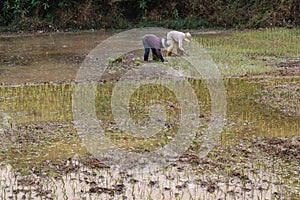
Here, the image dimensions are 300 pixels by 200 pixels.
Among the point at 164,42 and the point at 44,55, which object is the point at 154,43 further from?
the point at 44,55

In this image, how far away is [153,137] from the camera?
561cm

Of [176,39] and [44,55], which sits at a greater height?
[176,39]

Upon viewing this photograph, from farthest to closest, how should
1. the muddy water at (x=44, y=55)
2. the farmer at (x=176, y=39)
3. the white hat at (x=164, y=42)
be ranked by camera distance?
the farmer at (x=176, y=39) < the white hat at (x=164, y=42) < the muddy water at (x=44, y=55)

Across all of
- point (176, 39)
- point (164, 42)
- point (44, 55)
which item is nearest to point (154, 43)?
point (164, 42)

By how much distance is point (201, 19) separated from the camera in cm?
1591

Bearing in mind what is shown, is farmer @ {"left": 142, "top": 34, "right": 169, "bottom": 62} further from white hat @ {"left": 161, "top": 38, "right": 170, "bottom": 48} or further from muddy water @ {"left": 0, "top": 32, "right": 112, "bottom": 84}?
muddy water @ {"left": 0, "top": 32, "right": 112, "bottom": 84}

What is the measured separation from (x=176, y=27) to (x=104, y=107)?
888 cm

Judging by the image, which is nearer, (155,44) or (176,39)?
(155,44)

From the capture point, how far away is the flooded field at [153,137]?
432 centimetres

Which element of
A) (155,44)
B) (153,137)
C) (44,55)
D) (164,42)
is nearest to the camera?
(153,137)

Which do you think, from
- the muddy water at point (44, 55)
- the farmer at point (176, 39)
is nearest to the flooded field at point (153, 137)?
the muddy water at point (44, 55)

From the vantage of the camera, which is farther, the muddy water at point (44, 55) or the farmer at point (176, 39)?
the farmer at point (176, 39)

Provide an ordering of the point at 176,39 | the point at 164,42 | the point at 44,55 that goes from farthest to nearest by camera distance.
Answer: the point at 44,55, the point at 176,39, the point at 164,42

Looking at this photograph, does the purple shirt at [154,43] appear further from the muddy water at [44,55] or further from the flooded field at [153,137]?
the muddy water at [44,55]
